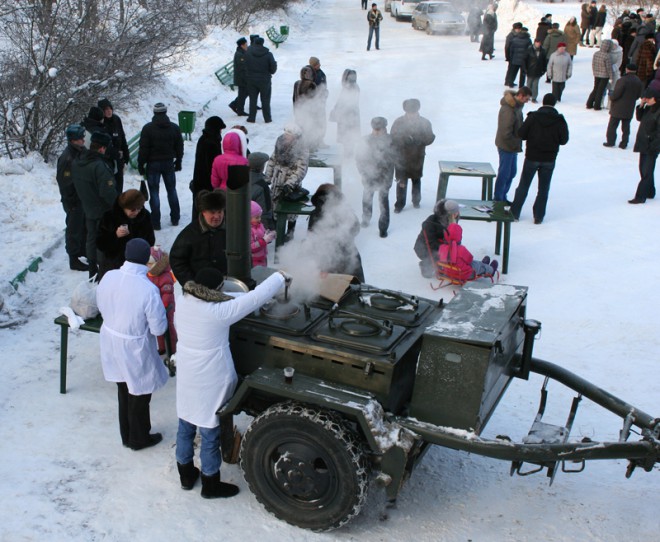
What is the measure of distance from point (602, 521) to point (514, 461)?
89cm

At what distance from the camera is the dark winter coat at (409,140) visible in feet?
32.2

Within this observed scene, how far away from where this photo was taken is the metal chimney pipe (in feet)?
15.7

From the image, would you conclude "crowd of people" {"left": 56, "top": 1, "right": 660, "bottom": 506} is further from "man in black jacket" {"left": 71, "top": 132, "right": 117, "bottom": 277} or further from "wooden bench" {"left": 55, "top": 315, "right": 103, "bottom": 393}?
"wooden bench" {"left": 55, "top": 315, "right": 103, "bottom": 393}

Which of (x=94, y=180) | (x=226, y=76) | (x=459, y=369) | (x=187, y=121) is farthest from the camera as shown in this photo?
(x=226, y=76)

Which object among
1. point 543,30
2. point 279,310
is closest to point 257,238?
point 279,310

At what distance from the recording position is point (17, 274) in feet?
25.9

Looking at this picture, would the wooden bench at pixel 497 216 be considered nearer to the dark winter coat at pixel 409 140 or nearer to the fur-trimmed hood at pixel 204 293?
the dark winter coat at pixel 409 140

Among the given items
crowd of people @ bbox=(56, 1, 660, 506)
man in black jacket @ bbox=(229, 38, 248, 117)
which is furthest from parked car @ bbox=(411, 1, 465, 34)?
man in black jacket @ bbox=(229, 38, 248, 117)

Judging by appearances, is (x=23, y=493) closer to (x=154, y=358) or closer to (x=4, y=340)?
(x=154, y=358)

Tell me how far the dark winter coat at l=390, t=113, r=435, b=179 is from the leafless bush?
203 inches

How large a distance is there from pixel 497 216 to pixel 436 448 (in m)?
4.08

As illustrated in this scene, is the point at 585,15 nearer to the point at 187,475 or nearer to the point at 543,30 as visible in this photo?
the point at 543,30

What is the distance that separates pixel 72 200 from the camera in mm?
7996

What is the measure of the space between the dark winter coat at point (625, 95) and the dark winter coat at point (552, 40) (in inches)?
193
